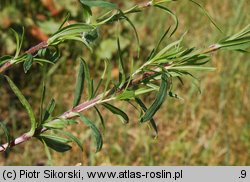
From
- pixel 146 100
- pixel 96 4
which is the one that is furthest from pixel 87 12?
pixel 146 100

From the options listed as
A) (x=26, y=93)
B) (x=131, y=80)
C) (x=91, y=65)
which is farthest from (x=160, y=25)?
(x=131, y=80)

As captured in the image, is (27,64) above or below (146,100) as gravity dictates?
above

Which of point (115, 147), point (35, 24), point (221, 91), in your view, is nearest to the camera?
point (115, 147)

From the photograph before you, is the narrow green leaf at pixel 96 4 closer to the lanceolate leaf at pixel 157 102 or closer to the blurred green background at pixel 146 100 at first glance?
the lanceolate leaf at pixel 157 102

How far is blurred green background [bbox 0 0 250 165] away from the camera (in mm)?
2344

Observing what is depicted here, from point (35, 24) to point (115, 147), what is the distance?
3.23 ft

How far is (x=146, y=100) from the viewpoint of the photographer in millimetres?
2791

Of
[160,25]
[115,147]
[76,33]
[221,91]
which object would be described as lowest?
[115,147]

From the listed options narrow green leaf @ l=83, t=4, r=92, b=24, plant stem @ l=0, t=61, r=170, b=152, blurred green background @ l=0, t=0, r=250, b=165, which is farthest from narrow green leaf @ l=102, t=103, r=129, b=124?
blurred green background @ l=0, t=0, r=250, b=165

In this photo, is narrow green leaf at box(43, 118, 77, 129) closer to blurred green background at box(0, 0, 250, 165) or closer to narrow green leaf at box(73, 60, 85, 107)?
narrow green leaf at box(73, 60, 85, 107)

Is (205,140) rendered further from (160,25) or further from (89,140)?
(160,25)

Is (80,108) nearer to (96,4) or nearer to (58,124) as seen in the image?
(58,124)

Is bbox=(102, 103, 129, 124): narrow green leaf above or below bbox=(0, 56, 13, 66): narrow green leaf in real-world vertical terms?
below

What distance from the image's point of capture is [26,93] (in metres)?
2.70
